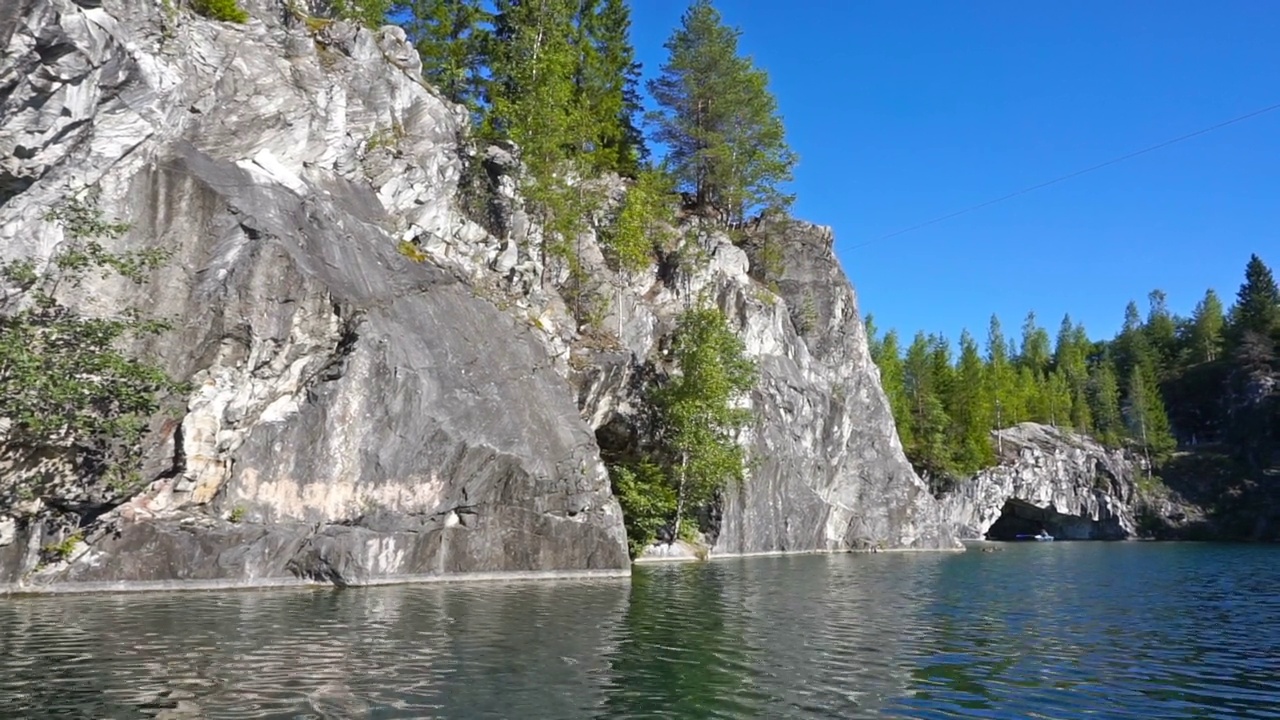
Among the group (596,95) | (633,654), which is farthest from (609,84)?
(633,654)

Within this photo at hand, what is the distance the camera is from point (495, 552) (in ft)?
112

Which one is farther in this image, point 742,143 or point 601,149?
point 742,143

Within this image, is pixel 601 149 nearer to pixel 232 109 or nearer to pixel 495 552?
pixel 232 109

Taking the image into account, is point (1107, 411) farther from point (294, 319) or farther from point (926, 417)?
point (294, 319)

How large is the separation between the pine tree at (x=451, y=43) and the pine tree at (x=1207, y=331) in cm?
11517

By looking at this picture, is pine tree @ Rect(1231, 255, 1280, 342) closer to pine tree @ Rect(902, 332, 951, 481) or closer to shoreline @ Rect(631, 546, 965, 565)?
pine tree @ Rect(902, 332, 951, 481)

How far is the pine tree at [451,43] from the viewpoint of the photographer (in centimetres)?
5822

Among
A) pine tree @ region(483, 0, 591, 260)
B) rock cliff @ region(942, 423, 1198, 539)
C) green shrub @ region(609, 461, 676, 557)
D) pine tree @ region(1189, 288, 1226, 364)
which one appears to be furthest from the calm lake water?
pine tree @ region(1189, 288, 1226, 364)

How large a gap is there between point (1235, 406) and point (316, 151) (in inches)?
4372

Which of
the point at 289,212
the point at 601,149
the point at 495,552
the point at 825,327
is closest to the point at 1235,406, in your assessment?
the point at 825,327

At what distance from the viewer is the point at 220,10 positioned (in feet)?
120

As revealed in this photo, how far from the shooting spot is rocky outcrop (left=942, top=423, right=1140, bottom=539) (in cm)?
9806

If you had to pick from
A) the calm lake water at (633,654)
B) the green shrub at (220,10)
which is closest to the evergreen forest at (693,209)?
the green shrub at (220,10)

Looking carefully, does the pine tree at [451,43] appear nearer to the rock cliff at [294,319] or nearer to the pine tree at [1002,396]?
the rock cliff at [294,319]
